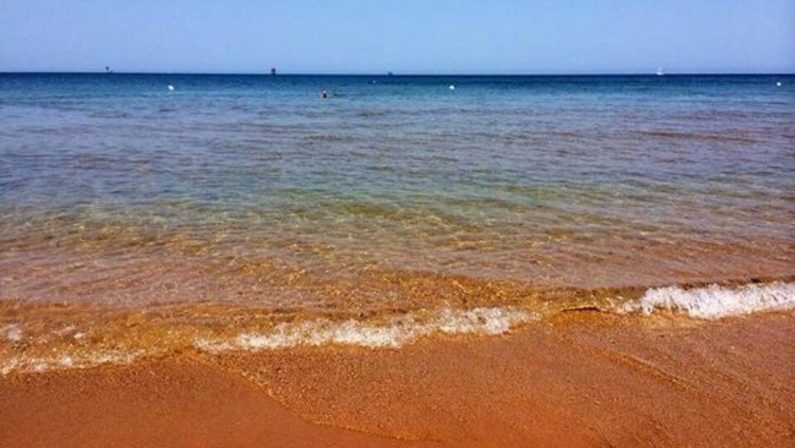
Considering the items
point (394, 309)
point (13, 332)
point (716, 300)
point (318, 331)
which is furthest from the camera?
point (716, 300)

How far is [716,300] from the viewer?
5457 mm

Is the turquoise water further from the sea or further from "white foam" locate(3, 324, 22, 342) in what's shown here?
"white foam" locate(3, 324, 22, 342)

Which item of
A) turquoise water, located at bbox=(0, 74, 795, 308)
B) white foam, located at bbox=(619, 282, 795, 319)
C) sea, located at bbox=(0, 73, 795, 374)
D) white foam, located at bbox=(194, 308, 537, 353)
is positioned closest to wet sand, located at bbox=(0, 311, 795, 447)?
white foam, located at bbox=(194, 308, 537, 353)

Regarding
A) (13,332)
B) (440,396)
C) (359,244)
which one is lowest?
(440,396)

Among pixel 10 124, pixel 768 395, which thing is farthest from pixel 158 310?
pixel 10 124

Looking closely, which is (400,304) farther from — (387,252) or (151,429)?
(151,429)

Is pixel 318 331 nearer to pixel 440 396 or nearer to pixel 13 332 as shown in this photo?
pixel 440 396

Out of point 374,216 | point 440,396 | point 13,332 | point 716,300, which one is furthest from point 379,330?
point 374,216

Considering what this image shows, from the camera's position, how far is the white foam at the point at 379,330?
4523 mm

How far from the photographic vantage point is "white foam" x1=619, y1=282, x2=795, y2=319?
528 cm

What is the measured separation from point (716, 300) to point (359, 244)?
381 cm

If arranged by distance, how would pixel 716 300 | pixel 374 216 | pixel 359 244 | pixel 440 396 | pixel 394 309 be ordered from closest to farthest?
1. pixel 440 396
2. pixel 394 309
3. pixel 716 300
4. pixel 359 244
5. pixel 374 216

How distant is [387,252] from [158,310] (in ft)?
8.55

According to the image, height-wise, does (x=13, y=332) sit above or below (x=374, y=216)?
below
